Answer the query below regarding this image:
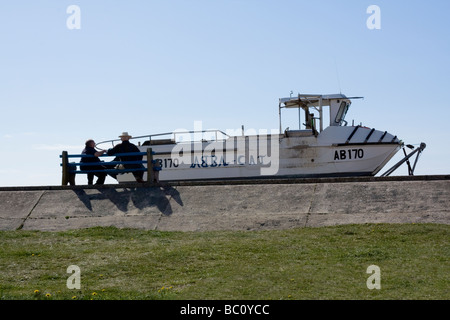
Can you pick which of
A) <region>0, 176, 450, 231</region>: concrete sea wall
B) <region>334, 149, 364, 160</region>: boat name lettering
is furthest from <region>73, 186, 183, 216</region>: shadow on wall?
<region>334, 149, 364, 160</region>: boat name lettering

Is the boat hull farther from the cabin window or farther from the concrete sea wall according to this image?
the concrete sea wall

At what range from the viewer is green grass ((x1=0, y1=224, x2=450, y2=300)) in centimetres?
807

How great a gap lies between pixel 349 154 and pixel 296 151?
204cm

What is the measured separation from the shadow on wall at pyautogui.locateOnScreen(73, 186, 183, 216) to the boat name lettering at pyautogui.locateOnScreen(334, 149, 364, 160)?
8755 mm

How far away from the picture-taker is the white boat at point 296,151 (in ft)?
75.0

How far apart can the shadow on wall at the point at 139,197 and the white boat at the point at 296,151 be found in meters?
7.51

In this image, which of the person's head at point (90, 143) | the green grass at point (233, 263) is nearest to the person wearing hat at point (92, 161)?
the person's head at point (90, 143)

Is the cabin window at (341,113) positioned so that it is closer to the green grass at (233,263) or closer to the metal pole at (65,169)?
the metal pole at (65,169)

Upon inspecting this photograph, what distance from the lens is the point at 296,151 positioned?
76.0 feet

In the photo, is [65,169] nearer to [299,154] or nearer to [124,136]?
[124,136]

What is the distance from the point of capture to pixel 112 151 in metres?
18.8

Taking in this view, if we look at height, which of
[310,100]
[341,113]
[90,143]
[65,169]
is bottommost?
[65,169]
